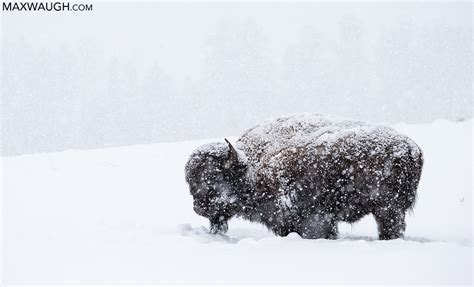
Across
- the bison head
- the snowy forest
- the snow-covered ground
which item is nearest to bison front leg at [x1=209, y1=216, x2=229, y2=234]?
the bison head

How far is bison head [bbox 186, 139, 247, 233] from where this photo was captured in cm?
603

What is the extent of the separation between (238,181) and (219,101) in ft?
113

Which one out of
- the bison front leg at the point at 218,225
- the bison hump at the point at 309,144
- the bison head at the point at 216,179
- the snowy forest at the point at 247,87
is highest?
the snowy forest at the point at 247,87

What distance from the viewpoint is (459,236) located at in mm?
6422

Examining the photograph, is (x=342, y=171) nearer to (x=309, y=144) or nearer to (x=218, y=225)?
(x=309, y=144)

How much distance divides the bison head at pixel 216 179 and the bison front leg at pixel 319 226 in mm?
772

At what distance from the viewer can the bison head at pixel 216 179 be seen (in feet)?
19.8

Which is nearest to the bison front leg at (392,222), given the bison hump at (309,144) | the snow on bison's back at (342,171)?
the snow on bison's back at (342,171)

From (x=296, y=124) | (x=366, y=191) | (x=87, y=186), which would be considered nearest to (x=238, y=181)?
(x=296, y=124)

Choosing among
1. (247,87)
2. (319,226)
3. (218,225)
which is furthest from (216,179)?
(247,87)

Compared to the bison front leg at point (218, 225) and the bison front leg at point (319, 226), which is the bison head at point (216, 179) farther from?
the bison front leg at point (319, 226)

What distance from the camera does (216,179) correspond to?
6.04m

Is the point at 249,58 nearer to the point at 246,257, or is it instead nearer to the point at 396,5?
the point at 396,5

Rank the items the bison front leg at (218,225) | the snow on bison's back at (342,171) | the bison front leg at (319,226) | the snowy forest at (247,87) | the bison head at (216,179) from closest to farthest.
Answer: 1. the snow on bison's back at (342,171)
2. the bison front leg at (319,226)
3. the bison head at (216,179)
4. the bison front leg at (218,225)
5. the snowy forest at (247,87)
